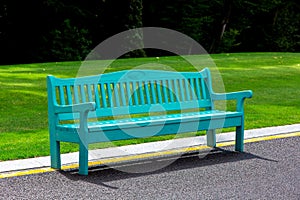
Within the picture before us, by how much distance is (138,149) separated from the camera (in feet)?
25.5

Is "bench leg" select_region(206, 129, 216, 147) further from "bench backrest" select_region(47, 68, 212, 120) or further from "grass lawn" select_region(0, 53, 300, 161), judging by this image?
"grass lawn" select_region(0, 53, 300, 161)

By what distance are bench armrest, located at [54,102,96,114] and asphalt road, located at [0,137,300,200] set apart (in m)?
0.65

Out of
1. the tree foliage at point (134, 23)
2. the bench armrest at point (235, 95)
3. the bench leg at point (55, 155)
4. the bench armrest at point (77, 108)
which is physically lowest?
the tree foliage at point (134, 23)

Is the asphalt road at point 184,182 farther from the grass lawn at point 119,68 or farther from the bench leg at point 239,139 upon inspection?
the grass lawn at point 119,68

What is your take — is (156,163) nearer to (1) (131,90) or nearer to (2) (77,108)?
(1) (131,90)

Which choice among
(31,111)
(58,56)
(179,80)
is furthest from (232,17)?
(179,80)

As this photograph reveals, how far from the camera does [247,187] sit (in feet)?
20.0

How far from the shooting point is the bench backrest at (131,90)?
23.1 feet

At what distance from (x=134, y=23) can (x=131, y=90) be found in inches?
704

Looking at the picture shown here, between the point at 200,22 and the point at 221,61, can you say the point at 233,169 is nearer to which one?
the point at 221,61

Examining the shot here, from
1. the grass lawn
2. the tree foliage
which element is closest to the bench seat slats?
the grass lawn

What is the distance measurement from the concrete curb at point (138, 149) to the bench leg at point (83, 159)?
0.53m

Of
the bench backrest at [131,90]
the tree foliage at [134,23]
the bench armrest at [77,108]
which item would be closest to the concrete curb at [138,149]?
the bench backrest at [131,90]

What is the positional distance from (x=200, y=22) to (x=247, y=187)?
30014 mm
